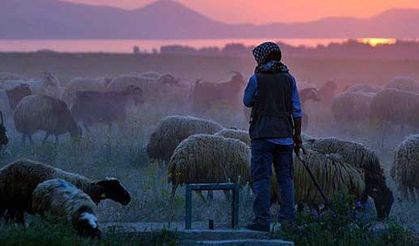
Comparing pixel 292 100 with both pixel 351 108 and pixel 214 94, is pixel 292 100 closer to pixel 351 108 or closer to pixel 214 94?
pixel 351 108

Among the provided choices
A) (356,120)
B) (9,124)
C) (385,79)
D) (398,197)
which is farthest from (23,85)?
(385,79)

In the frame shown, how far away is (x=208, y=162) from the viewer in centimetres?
1402

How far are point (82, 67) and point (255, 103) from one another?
5249 cm

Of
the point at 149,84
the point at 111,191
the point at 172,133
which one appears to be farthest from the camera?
the point at 149,84

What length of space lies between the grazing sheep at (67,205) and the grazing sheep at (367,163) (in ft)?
15.3

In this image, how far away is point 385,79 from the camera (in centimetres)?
5484

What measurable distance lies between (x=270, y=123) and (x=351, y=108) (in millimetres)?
16526

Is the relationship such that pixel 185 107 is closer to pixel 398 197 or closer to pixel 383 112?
pixel 383 112

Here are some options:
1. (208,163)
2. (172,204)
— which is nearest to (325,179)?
(208,163)

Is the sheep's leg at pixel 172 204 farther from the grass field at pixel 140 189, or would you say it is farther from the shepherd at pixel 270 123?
the shepherd at pixel 270 123

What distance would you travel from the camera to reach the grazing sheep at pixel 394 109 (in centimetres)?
2488

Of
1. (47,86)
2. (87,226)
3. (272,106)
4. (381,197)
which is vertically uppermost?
(272,106)

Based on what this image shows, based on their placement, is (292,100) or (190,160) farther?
(190,160)

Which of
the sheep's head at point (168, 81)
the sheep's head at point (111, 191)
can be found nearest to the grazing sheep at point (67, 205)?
the sheep's head at point (111, 191)
